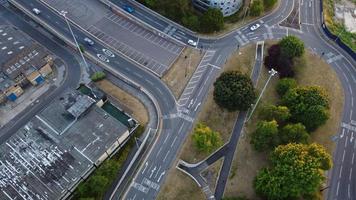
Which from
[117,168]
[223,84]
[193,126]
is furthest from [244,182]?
[117,168]

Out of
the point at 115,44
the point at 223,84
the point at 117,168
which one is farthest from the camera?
the point at 115,44

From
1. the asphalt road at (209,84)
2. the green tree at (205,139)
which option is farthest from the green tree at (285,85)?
the green tree at (205,139)

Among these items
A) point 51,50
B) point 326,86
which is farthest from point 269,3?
point 51,50

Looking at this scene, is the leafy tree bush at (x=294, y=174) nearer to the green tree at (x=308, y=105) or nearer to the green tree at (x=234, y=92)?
the green tree at (x=308, y=105)

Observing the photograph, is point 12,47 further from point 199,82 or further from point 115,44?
point 199,82

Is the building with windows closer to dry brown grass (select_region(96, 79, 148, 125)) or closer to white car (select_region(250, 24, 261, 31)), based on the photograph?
white car (select_region(250, 24, 261, 31))
